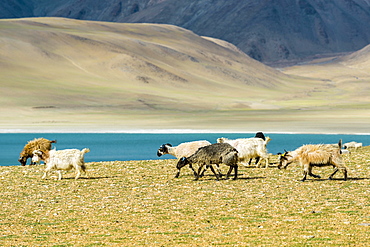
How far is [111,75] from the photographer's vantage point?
544 feet

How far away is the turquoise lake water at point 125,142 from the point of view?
4244 centimetres

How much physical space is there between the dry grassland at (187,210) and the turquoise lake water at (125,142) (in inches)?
798

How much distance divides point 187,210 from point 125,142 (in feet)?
138

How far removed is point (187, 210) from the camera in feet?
46.1

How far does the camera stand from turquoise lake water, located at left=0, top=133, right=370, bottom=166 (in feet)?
139

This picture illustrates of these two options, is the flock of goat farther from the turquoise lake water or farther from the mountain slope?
the mountain slope

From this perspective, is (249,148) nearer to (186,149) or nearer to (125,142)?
(186,149)

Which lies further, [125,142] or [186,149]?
[125,142]

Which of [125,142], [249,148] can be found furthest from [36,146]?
[125,142]

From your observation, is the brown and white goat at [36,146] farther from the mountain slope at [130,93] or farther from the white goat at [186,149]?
the mountain slope at [130,93]

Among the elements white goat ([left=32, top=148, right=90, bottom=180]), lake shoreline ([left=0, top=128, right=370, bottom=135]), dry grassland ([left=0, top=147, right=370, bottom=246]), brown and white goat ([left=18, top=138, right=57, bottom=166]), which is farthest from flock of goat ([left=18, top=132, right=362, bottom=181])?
lake shoreline ([left=0, top=128, right=370, bottom=135])

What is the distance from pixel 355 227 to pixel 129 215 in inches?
192

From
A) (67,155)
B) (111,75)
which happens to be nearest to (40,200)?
(67,155)

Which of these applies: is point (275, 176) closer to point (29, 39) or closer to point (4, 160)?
point (4, 160)
